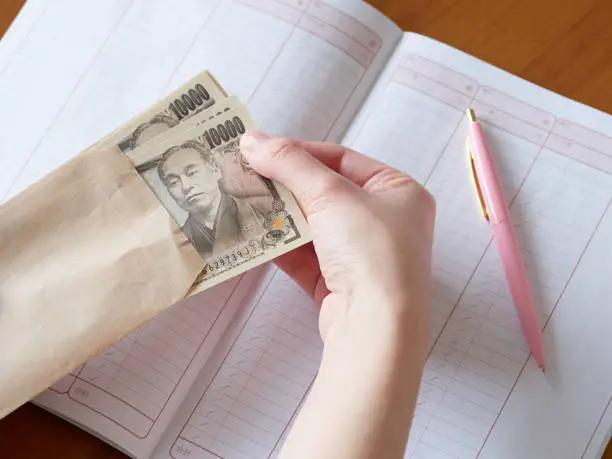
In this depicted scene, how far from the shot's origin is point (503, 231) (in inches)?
27.2

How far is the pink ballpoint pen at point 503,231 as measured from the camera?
671mm

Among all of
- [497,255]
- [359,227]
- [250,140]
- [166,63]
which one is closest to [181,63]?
[166,63]

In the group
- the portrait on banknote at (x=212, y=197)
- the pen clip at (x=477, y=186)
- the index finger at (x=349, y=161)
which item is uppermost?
the pen clip at (x=477, y=186)

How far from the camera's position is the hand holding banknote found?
0.54 metres

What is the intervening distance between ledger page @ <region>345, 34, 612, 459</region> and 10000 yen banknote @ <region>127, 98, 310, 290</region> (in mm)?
148

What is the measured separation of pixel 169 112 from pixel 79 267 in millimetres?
172

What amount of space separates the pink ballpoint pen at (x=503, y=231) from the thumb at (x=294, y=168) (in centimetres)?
18

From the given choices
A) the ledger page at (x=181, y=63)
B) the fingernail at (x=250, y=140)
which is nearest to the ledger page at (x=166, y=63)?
the ledger page at (x=181, y=63)

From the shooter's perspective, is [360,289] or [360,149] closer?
[360,289]

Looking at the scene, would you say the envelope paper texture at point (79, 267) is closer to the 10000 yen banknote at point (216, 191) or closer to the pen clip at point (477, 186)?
the 10000 yen banknote at point (216, 191)

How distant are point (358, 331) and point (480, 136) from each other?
276 millimetres

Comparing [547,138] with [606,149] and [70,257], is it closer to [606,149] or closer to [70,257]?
[606,149]

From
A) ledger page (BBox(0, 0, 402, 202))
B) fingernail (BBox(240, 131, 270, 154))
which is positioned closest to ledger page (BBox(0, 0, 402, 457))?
ledger page (BBox(0, 0, 402, 202))

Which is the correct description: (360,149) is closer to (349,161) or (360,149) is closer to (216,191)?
(349,161)
